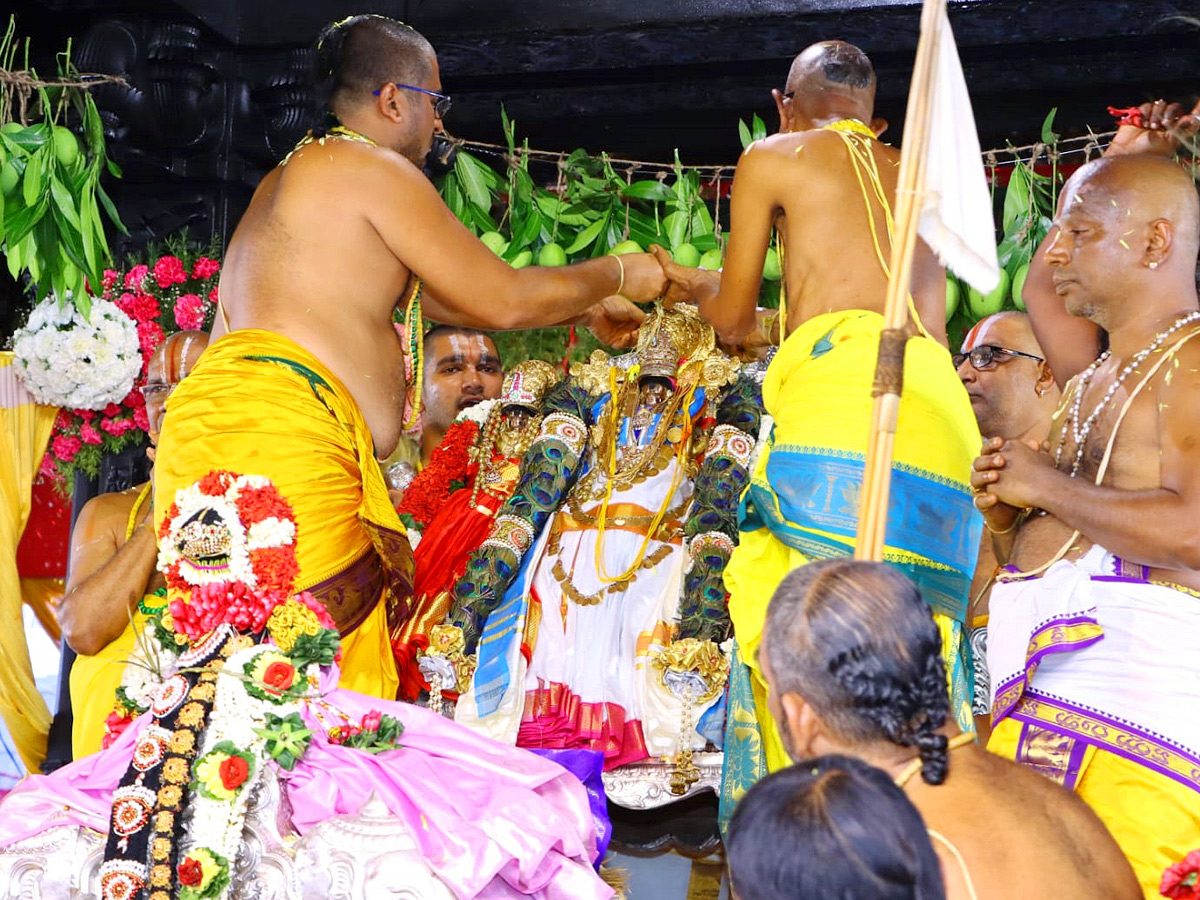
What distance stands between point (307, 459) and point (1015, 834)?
1812mm

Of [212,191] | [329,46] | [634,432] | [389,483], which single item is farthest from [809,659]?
[212,191]

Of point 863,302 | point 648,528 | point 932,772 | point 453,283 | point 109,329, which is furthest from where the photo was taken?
point 109,329

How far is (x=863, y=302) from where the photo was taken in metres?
3.25

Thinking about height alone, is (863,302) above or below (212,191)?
below

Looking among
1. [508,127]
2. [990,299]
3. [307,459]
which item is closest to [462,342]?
[508,127]

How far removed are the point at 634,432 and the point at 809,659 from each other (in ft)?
11.1

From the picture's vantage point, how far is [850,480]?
3.05 m

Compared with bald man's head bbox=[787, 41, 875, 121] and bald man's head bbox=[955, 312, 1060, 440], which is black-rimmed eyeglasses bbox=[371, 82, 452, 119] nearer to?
bald man's head bbox=[787, 41, 875, 121]

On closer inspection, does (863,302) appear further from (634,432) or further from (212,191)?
(212,191)

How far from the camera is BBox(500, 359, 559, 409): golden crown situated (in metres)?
5.34

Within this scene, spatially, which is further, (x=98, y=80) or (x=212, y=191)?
(x=212, y=191)

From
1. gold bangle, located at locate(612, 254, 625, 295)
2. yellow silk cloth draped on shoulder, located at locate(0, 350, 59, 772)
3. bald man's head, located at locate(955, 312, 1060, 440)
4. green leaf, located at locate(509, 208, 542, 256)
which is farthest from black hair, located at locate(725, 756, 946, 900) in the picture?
yellow silk cloth draped on shoulder, located at locate(0, 350, 59, 772)

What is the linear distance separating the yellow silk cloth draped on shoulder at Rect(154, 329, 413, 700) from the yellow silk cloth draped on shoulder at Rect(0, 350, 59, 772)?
2717 millimetres

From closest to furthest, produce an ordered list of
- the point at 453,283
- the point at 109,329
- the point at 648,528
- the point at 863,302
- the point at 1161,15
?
the point at 863,302 < the point at 453,283 < the point at 1161,15 < the point at 648,528 < the point at 109,329
